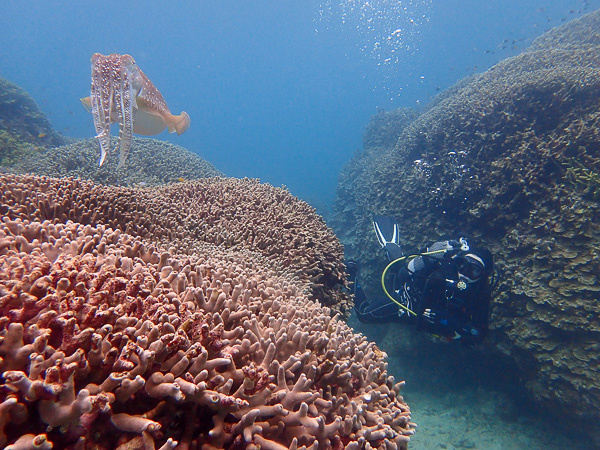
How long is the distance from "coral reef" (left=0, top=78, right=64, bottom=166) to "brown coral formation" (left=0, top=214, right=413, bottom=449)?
40.3ft

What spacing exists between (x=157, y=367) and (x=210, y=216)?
3.20 meters

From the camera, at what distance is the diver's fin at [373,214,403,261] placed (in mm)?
8281

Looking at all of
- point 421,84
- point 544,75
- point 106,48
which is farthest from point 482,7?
point 106,48

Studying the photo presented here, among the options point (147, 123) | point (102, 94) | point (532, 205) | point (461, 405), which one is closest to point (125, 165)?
point (147, 123)

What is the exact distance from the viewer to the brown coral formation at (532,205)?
6102 millimetres

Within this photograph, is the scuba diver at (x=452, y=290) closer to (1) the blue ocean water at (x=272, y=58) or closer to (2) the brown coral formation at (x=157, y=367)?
(2) the brown coral formation at (x=157, y=367)

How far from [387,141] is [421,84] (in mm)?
85611

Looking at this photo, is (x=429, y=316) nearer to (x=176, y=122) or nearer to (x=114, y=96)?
(x=176, y=122)

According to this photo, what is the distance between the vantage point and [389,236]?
8.69 meters

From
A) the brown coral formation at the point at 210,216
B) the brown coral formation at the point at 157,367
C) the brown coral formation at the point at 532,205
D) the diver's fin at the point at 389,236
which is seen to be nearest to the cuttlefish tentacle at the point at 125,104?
the brown coral formation at the point at 210,216

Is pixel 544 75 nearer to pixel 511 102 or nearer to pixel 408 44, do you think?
pixel 511 102

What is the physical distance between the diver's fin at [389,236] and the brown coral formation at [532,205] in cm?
121

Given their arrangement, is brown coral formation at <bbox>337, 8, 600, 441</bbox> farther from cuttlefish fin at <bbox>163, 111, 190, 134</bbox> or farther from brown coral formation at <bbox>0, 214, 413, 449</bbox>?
cuttlefish fin at <bbox>163, 111, 190, 134</bbox>

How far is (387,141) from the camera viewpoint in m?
17.9
